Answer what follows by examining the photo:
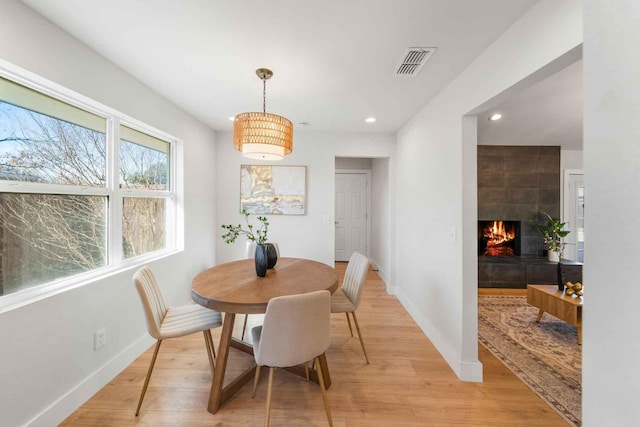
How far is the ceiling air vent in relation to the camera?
1.78m

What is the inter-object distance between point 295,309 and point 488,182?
4154 millimetres

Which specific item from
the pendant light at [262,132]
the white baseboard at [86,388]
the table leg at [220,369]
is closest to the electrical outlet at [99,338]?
the white baseboard at [86,388]

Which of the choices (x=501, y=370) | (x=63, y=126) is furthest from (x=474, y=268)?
(x=63, y=126)

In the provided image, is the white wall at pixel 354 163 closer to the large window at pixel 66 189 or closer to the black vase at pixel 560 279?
the black vase at pixel 560 279

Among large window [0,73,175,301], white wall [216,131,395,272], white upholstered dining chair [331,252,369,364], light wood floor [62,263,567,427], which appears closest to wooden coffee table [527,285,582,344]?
light wood floor [62,263,567,427]

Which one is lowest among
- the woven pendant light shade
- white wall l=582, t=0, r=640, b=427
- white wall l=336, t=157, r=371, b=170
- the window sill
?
the window sill

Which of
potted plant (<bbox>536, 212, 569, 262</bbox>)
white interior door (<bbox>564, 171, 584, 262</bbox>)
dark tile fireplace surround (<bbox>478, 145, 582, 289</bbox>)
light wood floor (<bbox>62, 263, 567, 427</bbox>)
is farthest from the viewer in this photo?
white interior door (<bbox>564, 171, 584, 262</bbox>)

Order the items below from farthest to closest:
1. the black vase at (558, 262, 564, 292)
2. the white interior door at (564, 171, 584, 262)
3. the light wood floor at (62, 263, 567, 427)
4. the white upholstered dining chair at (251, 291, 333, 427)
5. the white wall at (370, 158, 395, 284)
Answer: the white interior door at (564, 171, 584, 262), the white wall at (370, 158, 395, 284), the black vase at (558, 262, 564, 292), the light wood floor at (62, 263, 567, 427), the white upholstered dining chair at (251, 291, 333, 427)

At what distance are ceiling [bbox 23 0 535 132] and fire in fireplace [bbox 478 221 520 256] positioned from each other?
2.85 metres

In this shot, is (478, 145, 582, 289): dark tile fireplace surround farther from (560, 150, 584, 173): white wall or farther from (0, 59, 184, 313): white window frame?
(0, 59, 184, 313): white window frame

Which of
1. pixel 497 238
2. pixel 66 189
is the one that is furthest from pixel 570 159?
pixel 66 189

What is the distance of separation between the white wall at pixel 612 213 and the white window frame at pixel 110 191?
2344 millimetres

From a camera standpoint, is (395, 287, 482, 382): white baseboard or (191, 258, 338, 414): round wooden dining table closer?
(191, 258, 338, 414): round wooden dining table

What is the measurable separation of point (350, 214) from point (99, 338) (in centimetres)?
475
